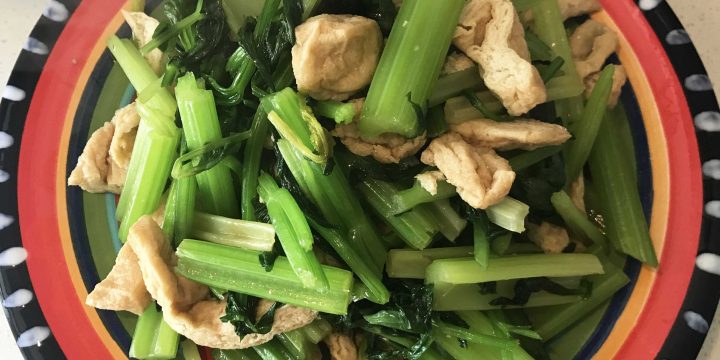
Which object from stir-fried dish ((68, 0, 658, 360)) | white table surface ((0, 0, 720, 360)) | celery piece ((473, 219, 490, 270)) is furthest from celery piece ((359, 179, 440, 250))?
white table surface ((0, 0, 720, 360))

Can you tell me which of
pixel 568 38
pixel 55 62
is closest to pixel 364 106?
pixel 568 38

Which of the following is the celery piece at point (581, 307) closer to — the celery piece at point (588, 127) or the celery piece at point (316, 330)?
the celery piece at point (588, 127)

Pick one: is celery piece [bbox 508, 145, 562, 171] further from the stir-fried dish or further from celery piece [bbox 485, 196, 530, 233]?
celery piece [bbox 485, 196, 530, 233]

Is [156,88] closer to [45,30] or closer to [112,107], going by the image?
[112,107]

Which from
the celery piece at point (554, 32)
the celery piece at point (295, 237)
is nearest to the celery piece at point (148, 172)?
the celery piece at point (295, 237)

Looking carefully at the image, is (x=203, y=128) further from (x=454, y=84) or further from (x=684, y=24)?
(x=684, y=24)

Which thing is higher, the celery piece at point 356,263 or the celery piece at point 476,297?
the celery piece at point 356,263

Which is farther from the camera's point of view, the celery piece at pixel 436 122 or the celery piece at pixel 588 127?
the celery piece at pixel 588 127
